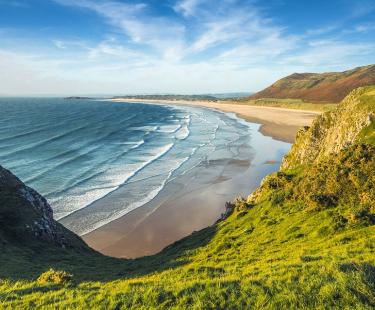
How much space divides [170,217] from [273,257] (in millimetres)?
19773

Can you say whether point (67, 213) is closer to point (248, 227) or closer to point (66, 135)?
point (248, 227)

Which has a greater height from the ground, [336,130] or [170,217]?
[336,130]

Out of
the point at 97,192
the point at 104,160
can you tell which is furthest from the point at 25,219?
the point at 104,160

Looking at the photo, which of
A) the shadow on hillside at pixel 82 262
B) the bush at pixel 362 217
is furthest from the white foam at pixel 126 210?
the bush at pixel 362 217

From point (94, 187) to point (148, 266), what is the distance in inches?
1050

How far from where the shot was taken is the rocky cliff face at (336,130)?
21703 millimetres

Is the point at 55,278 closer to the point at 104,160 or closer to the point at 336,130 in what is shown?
the point at 336,130

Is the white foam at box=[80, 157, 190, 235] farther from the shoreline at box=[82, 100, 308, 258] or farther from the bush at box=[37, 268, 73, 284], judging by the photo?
the bush at box=[37, 268, 73, 284]

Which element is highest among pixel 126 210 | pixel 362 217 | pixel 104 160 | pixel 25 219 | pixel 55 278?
pixel 362 217

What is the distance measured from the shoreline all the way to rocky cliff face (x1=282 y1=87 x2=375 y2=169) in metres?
10.2

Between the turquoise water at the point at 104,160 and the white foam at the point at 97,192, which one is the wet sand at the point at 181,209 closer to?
the turquoise water at the point at 104,160

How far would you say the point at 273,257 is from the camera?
13.8 metres

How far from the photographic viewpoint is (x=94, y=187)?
42.4 metres

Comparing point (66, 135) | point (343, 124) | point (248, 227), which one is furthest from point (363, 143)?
point (66, 135)
